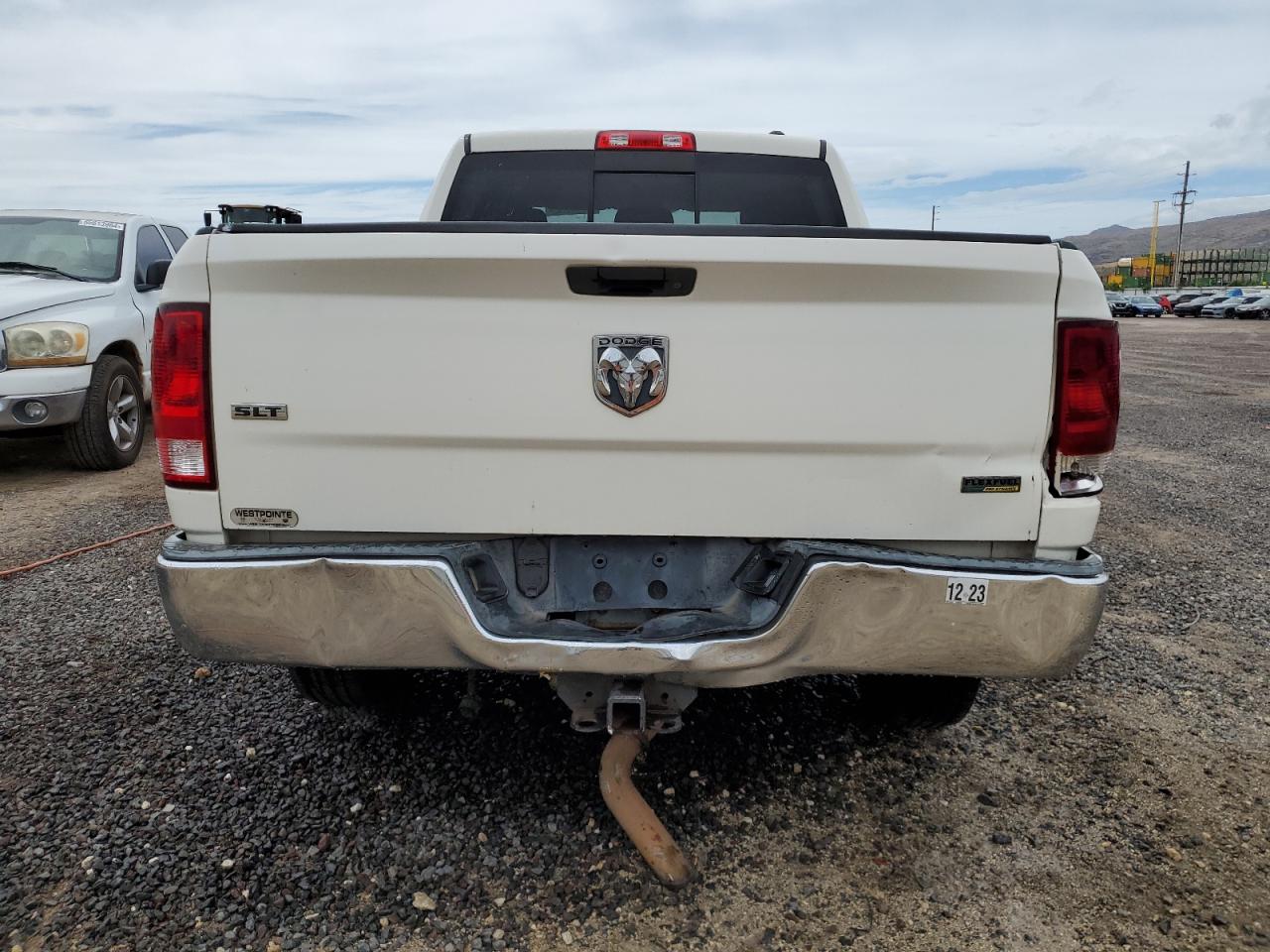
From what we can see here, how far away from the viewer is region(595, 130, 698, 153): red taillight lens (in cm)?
418

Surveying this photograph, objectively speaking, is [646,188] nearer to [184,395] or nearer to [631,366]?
[631,366]

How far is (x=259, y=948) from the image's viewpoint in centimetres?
224

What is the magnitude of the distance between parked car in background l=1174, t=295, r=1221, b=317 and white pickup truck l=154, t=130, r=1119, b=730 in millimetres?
58615

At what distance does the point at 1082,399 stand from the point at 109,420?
738cm

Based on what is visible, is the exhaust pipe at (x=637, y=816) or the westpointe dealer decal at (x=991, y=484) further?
the exhaust pipe at (x=637, y=816)

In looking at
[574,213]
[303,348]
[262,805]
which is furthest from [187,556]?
[574,213]

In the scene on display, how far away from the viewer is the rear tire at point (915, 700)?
289cm

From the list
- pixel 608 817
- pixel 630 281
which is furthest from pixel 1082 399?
pixel 608 817

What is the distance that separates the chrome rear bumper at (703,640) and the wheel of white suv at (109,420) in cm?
583

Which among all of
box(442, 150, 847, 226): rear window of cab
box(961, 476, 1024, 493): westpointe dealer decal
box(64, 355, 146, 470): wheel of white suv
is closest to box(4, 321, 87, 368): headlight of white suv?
box(64, 355, 146, 470): wheel of white suv

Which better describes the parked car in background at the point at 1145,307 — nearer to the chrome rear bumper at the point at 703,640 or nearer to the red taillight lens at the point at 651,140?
the red taillight lens at the point at 651,140

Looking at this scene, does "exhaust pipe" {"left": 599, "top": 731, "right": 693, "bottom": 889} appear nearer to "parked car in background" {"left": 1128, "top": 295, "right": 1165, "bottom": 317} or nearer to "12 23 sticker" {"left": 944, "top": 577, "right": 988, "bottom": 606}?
"12 23 sticker" {"left": 944, "top": 577, "right": 988, "bottom": 606}

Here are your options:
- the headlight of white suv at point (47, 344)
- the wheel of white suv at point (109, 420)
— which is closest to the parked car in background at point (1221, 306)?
the wheel of white suv at point (109, 420)

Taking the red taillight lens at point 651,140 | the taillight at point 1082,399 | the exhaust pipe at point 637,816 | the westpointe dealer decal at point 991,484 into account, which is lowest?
the exhaust pipe at point 637,816
